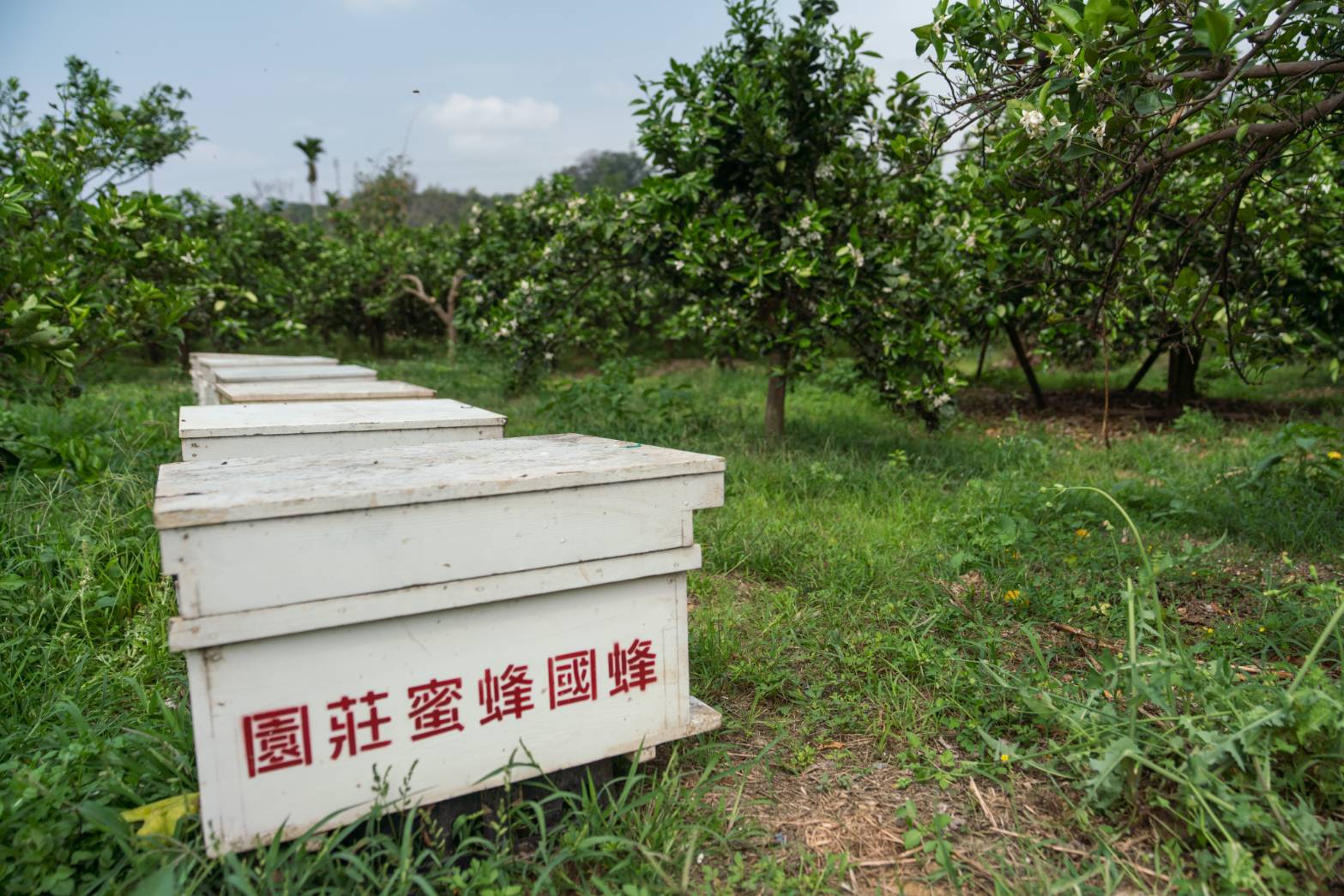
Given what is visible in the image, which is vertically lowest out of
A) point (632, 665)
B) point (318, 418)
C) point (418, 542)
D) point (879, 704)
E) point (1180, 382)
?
point (879, 704)

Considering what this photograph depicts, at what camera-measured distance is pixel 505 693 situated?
1.94m

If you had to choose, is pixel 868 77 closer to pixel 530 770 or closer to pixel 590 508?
pixel 590 508

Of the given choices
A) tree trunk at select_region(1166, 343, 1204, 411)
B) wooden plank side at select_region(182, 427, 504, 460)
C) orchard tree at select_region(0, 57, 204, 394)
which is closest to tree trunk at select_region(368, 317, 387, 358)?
orchard tree at select_region(0, 57, 204, 394)

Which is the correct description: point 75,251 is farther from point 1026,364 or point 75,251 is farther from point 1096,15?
point 1026,364

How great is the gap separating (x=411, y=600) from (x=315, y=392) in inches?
96.4

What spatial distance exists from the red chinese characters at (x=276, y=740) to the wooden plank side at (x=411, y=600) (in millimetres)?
171

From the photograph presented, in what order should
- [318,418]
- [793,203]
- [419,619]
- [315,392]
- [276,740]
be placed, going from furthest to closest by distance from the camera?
[793,203], [315,392], [318,418], [419,619], [276,740]

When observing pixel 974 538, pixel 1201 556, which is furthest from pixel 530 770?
pixel 1201 556

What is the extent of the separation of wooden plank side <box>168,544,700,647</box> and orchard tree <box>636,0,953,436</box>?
3.14 meters

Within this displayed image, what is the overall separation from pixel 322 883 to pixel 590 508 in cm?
92

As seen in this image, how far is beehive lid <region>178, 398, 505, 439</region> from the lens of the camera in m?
2.72

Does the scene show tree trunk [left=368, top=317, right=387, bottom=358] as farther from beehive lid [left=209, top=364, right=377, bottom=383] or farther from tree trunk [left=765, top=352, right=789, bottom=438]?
tree trunk [left=765, top=352, right=789, bottom=438]

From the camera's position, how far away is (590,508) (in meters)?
1.96

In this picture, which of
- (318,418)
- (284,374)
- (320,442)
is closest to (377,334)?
(284,374)
